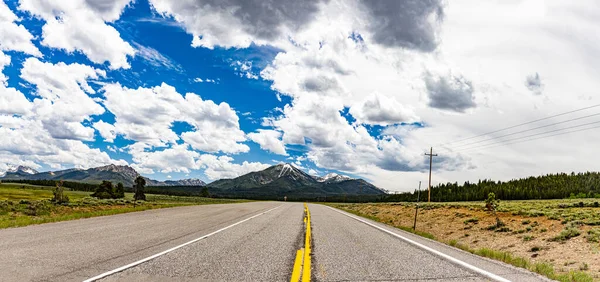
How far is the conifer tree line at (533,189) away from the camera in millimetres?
106688

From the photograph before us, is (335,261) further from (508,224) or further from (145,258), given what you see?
(508,224)

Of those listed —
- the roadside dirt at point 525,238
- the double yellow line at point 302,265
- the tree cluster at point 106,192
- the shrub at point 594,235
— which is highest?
the shrub at point 594,235

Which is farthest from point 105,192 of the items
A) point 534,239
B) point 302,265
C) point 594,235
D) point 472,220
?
point 594,235

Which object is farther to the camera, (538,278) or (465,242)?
(465,242)

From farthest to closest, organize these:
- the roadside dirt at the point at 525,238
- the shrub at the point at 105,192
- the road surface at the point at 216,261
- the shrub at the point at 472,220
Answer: the shrub at the point at 105,192, the shrub at the point at 472,220, the roadside dirt at the point at 525,238, the road surface at the point at 216,261

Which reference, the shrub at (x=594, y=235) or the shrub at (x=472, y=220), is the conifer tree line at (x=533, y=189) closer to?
the shrub at (x=472, y=220)

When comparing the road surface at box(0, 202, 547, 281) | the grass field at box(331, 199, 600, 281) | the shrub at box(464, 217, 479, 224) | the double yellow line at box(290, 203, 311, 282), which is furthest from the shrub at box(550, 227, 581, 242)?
the double yellow line at box(290, 203, 311, 282)

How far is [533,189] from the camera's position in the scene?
116 metres

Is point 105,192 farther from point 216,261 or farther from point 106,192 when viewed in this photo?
point 216,261

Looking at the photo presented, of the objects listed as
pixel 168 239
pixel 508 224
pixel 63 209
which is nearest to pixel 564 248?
pixel 508 224

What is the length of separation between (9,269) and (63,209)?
2253 centimetres

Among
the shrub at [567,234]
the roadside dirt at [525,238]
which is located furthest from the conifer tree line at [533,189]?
the shrub at [567,234]

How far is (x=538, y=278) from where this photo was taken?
7.14 m

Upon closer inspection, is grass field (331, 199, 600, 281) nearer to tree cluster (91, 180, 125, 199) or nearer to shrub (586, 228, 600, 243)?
shrub (586, 228, 600, 243)
